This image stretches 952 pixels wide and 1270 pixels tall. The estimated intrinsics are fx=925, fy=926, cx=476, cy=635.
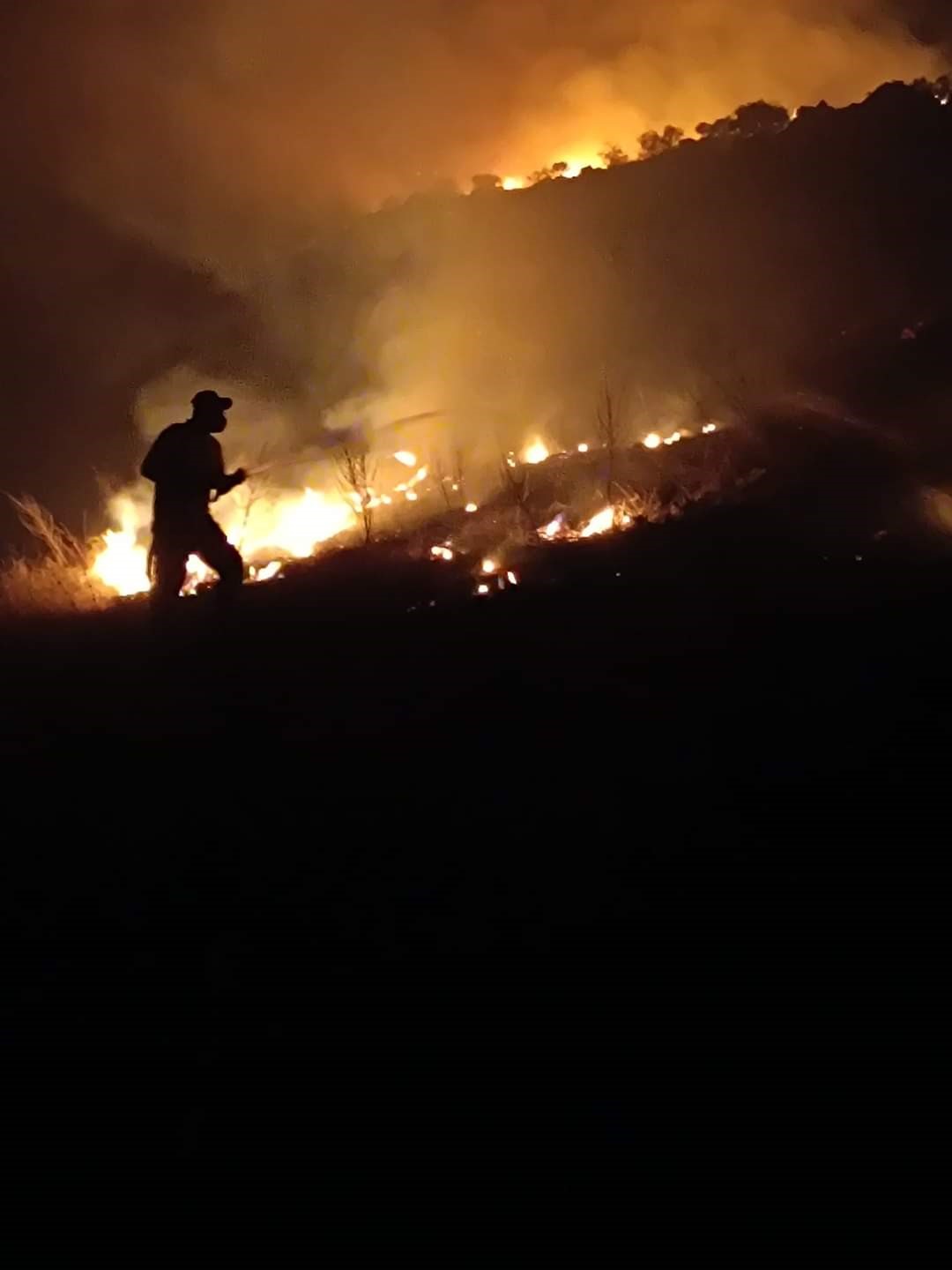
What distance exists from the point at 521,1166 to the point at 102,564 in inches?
350

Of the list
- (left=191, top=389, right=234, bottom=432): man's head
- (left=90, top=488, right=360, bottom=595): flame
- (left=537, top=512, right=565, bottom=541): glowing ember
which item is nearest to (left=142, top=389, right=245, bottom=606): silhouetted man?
(left=191, top=389, right=234, bottom=432): man's head

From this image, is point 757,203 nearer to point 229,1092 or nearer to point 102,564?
point 102,564

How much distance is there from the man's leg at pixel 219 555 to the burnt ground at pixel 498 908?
1297 millimetres

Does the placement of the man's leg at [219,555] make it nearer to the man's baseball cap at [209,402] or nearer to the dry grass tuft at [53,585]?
the man's baseball cap at [209,402]

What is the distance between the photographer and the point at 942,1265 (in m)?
2.29

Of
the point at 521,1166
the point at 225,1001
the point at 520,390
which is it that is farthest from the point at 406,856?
the point at 520,390

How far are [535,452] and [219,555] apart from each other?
769cm

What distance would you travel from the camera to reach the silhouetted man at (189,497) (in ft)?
24.4

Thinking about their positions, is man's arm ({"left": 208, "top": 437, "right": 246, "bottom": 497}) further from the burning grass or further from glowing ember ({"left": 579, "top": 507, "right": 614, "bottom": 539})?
glowing ember ({"left": 579, "top": 507, "right": 614, "bottom": 539})

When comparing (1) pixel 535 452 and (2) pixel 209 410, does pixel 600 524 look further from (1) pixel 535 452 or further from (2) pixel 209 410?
(1) pixel 535 452

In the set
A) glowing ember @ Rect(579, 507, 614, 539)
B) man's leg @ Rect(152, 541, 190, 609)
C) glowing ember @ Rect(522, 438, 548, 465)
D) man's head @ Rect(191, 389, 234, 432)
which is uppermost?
glowing ember @ Rect(522, 438, 548, 465)

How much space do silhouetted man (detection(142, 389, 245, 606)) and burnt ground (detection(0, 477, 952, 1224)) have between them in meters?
1.33

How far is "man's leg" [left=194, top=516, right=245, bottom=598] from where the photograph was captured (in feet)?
24.7

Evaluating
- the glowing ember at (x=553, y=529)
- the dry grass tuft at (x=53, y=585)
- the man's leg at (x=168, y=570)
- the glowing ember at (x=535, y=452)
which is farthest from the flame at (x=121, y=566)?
the glowing ember at (x=535, y=452)
